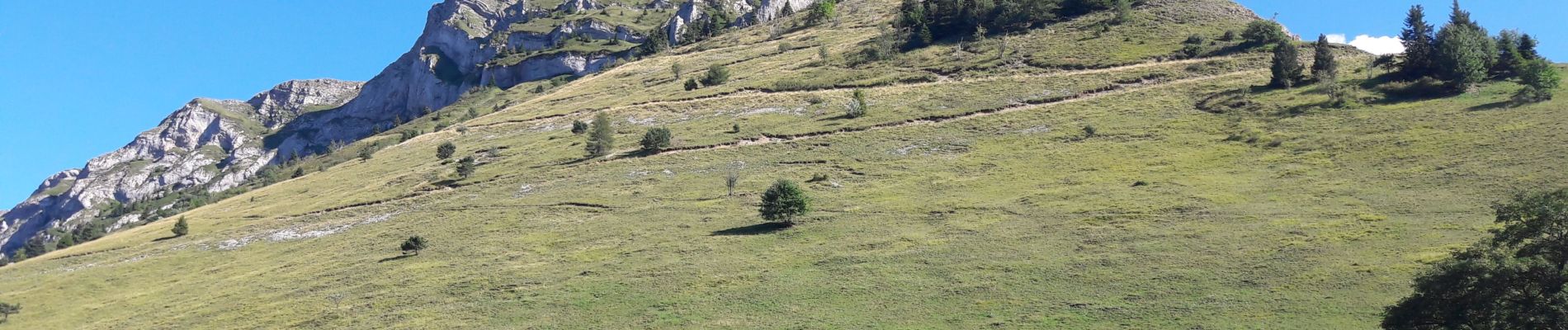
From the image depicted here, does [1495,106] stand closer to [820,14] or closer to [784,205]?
[784,205]

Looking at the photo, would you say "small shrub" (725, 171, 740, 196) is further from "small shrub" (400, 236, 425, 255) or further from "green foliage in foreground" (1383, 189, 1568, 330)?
"green foliage in foreground" (1383, 189, 1568, 330)

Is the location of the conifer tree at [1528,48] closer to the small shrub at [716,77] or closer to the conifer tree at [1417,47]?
the conifer tree at [1417,47]

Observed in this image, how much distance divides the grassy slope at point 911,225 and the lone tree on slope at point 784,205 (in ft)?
4.60

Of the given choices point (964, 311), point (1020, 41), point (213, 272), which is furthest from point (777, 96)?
point (964, 311)

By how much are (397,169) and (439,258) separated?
5266cm

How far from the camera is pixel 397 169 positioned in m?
118

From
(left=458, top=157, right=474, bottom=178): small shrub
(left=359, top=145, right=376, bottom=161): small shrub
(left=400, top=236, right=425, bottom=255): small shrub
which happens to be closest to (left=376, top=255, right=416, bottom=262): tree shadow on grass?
(left=400, top=236, right=425, bottom=255): small shrub

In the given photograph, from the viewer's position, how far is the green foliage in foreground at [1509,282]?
30203 millimetres

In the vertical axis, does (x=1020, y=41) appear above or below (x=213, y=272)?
above

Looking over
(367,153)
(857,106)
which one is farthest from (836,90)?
(367,153)

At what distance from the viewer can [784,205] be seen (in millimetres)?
66938

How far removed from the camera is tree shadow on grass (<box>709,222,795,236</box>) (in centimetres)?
6664

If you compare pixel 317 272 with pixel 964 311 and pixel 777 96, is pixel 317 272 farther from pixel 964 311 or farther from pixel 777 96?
pixel 777 96

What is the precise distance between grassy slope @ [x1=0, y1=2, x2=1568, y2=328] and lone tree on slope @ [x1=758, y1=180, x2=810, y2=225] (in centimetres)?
140
